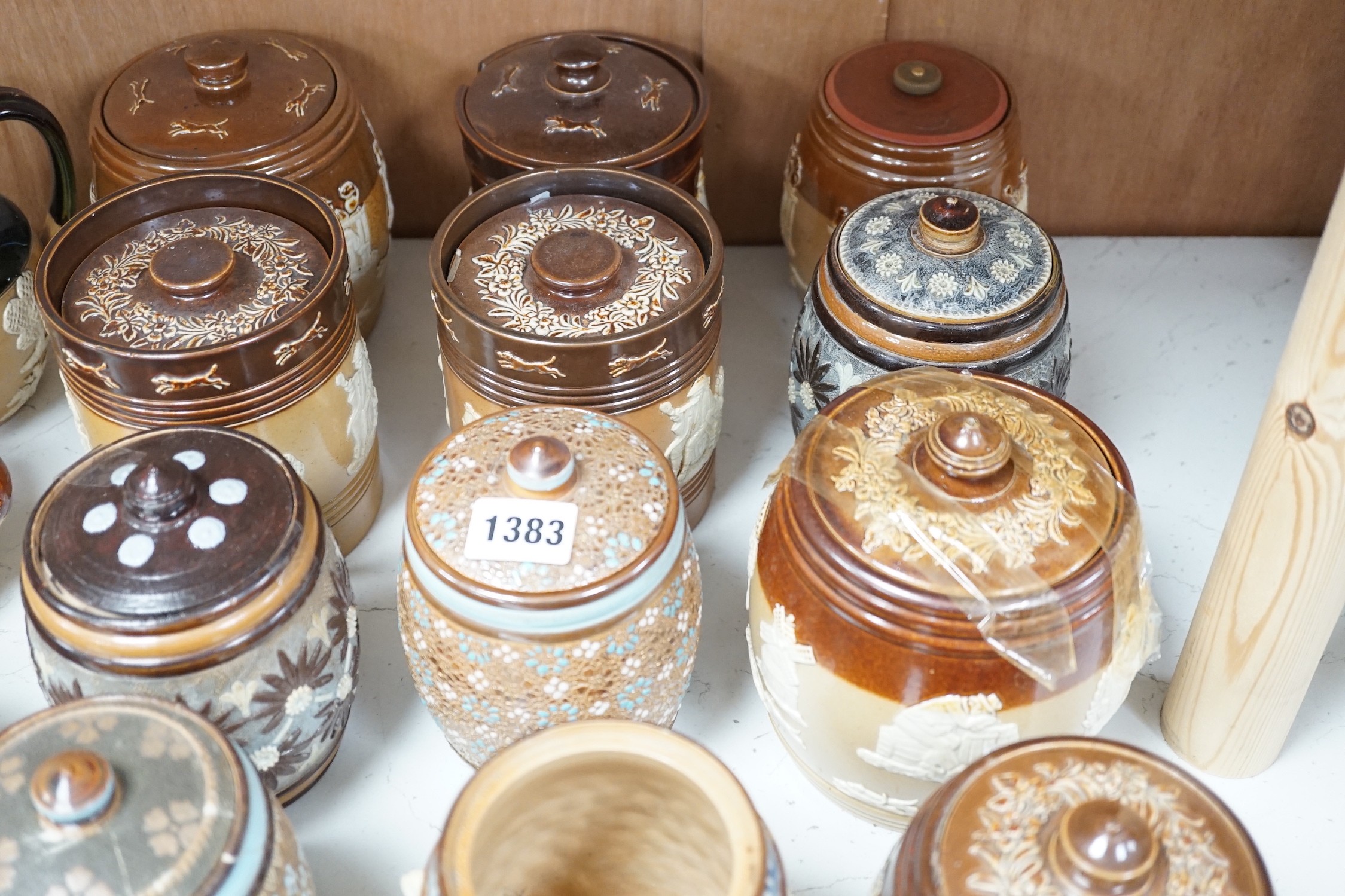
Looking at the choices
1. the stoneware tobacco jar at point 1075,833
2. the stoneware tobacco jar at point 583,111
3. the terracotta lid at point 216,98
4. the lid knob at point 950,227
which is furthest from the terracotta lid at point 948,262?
the terracotta lid at point 216,98

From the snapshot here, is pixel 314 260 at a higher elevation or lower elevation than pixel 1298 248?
higher

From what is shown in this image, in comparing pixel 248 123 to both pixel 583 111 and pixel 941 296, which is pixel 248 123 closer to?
pixel 583 111

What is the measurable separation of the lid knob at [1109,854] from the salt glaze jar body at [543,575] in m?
0.38

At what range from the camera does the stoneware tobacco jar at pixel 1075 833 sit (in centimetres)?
75

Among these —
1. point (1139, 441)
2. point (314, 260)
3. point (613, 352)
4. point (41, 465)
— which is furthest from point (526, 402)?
point (1139, 441)

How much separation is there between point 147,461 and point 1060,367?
90cm

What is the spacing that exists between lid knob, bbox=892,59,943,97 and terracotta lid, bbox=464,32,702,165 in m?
0.25

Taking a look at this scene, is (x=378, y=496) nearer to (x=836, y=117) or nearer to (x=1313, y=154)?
(x=836, y=117)

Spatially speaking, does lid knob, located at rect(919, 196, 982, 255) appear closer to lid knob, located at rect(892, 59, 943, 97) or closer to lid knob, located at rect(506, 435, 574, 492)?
lid knob, located at rect(892, 59, 943, 97)

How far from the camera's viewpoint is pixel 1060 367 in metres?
1.33

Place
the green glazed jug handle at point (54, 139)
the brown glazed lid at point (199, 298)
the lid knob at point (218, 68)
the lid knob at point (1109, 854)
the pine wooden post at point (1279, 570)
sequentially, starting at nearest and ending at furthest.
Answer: the lid knob at point (1109, 854), the pine wooden post at point (1279, 570), the brown glazed lid at point (199, 298), the green glazed jug handle at point (54, 139), the lid knob at point (218, 68)

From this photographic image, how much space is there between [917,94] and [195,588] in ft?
3.30

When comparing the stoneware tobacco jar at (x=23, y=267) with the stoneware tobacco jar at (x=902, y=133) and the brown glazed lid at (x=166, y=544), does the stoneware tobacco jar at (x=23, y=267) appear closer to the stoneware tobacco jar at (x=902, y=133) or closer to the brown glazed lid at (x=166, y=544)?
the brown glazed lid at (x=166, y=544)

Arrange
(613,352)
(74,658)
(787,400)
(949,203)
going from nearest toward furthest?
(74,658) → (613,352) → (949,203) → (787,400)
